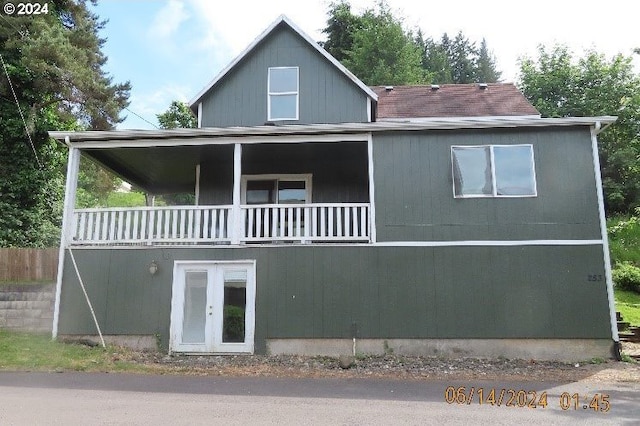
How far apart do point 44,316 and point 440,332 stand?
31.1 feet

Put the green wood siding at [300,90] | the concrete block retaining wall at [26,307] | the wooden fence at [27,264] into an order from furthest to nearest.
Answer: the wooden fence at [27,264] < the green wood siding at [300,90] < the concrete block retaining wall at [26,307]

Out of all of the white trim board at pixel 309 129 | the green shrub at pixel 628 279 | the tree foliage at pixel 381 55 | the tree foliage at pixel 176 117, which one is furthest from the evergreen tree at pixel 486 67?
the white trim board at pixel 309 129

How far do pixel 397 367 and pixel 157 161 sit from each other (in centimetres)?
794

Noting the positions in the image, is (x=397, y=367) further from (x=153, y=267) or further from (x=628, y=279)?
(x=628, y=279)

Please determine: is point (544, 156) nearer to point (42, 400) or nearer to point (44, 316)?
point (42, 400)

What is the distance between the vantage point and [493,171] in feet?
33.0

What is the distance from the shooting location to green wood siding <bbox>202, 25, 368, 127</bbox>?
12.5m

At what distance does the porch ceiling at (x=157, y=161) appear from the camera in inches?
450

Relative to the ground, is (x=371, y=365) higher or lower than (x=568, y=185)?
lower

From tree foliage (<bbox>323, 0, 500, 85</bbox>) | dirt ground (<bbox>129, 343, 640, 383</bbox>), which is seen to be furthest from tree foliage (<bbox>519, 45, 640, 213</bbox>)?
dirt ground (<bbox>129, 343, 640, 383</bbox>)

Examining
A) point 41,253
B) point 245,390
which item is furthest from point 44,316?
point 245,390

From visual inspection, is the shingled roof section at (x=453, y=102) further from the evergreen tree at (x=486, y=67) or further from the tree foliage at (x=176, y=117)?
the evergreen tree at (x=486, y=67)

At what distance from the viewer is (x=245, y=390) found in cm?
706

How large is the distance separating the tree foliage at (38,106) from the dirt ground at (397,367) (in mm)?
11951
